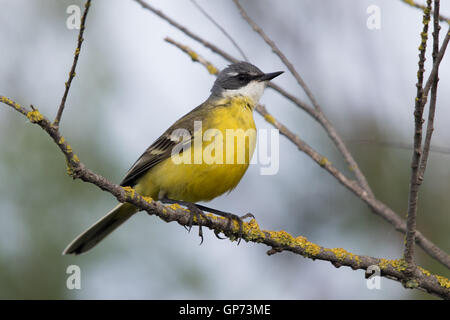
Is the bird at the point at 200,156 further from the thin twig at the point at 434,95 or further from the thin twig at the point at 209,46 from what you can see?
the thin twig at the point at 434,95

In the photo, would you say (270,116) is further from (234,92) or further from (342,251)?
(342,251)

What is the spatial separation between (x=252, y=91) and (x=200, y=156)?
4.02 feet

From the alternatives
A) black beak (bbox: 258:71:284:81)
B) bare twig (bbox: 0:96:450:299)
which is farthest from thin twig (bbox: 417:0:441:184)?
black beak (bbox: 258:71:284:81)

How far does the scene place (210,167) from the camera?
4.75 metres

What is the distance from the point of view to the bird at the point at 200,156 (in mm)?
4816

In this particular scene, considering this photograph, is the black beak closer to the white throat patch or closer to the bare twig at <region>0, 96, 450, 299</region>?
the white throat patch

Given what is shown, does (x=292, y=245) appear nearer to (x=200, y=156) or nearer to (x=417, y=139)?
(x=417, y=139)

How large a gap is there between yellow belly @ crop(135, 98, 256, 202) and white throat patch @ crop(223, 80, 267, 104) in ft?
1.53

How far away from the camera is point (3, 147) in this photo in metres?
6.10

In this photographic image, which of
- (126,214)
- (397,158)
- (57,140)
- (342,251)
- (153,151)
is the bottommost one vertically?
(342,251)

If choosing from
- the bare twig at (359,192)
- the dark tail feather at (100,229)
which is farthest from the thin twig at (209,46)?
the dark tail feather at (100,229)

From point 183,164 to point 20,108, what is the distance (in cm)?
228

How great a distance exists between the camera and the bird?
482cm

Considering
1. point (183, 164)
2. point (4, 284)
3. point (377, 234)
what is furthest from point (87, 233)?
point (377, 234)
